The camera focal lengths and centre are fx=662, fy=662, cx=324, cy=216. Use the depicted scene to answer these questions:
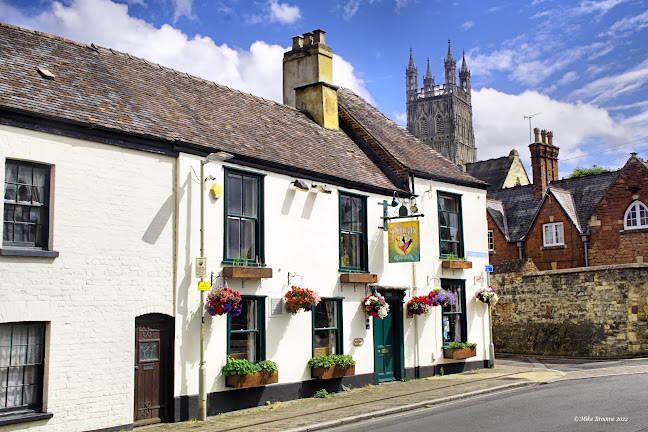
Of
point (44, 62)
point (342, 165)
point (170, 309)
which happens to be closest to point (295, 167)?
point (342, 165)

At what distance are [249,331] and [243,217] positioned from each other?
2.59 metres

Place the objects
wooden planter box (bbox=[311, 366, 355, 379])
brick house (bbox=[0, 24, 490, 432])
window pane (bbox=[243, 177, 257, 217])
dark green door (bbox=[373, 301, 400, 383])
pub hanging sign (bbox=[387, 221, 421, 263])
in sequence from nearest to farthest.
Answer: brick house (bbox=[0, 24, 490, 432]) < window pane (bbox=[243, 177, 257, 217]) < wooden planter box (bbox=[311, 366, 355, 379]) < pub hanging sign (bbox=[387, 221, 421, 263]) < dark green door (bbox=[373, 301, 400, 383])

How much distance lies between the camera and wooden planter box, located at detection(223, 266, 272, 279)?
14289 mm

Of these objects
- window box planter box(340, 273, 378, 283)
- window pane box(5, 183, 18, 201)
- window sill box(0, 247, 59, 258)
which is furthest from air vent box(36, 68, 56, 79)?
window box planter box(340, 273, 378, 283)

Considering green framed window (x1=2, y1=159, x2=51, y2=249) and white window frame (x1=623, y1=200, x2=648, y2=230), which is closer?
green framed window (x1=2, y1=159, x2=51, y2=249)

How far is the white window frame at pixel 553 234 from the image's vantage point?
1406 inches

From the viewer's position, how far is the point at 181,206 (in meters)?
13.8

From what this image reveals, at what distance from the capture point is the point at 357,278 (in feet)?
57.8

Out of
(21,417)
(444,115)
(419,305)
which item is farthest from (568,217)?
(444,115)

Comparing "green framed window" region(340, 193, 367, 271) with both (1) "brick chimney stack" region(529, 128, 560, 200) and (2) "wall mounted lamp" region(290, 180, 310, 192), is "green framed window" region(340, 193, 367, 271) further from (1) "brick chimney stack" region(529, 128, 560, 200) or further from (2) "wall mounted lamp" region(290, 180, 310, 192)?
(1) "brick chimney stack" region(529, 128, 560, 200)

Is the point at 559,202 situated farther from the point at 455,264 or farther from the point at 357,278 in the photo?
the point at 357,278

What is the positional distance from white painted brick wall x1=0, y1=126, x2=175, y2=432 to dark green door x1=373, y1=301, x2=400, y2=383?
23.9ft

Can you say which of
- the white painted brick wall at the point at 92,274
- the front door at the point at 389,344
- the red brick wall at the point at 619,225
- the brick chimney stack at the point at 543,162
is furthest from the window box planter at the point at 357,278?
the brick chimney stack at the point at 543,162

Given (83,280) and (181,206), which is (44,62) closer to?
Result: (181,206)
